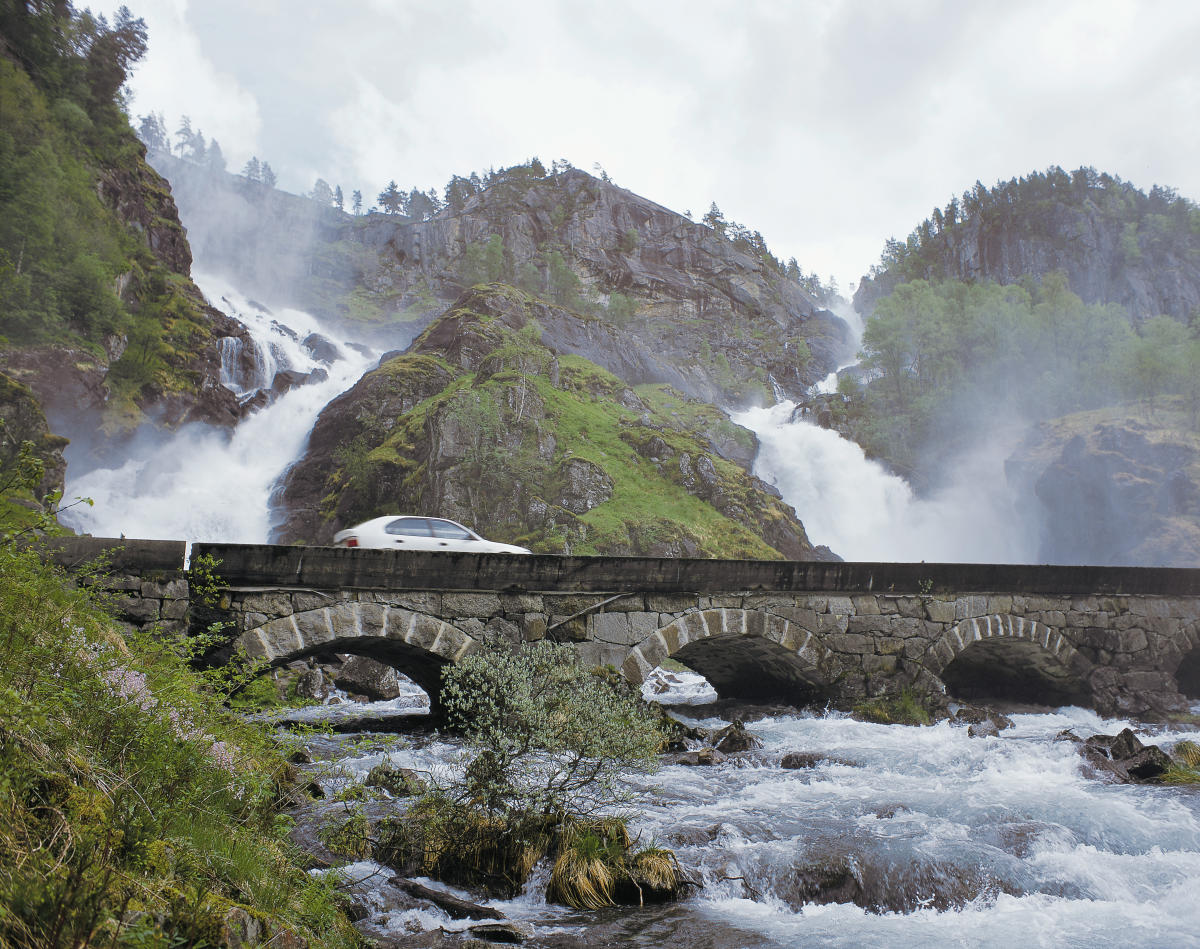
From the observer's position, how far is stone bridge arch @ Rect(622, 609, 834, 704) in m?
11.0

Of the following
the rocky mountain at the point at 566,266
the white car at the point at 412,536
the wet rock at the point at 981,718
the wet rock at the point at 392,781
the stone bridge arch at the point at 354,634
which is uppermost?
the rocky mountain at the point at 566,266

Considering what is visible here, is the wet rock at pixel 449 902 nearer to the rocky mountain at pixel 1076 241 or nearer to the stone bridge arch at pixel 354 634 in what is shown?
the stone bridge arch at pixel 354 634

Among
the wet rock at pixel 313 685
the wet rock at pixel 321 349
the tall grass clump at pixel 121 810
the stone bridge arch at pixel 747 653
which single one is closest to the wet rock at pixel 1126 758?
the stone bridge arch at pixel 747 653

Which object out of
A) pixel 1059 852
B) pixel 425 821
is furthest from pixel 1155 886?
pixel 425 821

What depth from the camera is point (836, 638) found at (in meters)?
12.3

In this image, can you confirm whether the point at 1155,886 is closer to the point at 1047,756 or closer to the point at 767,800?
the point at 767,800

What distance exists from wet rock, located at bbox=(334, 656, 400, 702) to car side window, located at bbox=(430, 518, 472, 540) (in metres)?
4.66

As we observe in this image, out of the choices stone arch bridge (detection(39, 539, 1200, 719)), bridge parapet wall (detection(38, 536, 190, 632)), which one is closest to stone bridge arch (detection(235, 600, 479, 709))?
stone arch bridge (detection(39, 539, 1200, 719))

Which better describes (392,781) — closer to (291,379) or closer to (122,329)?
(122,329)

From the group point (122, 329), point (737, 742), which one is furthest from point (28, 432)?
point (737, 742)

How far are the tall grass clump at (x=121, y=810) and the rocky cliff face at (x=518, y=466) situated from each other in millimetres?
23850

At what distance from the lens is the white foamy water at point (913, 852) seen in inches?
208

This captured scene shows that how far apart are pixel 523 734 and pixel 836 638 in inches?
303

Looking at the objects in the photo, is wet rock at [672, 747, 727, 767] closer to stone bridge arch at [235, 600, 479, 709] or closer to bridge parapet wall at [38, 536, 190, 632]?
stone bridge arch at [235, 600, 479, 709]
